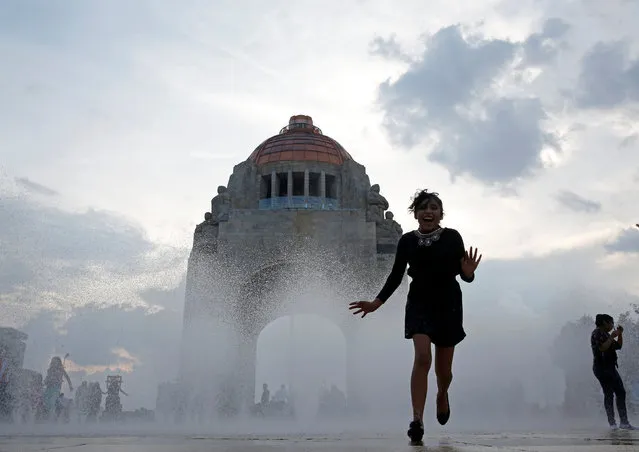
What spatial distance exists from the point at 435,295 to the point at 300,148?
73.0 feet

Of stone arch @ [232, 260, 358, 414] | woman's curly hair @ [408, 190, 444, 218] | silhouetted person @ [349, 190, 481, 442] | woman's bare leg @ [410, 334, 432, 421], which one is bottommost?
woman's bare leg @ [410, 334, 432, 421]

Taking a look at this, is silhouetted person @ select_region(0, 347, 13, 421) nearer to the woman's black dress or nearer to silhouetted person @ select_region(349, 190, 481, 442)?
silhouetted person @ select_region(349, 190, 481, 442)

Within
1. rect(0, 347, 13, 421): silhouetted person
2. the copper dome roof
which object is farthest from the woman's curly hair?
the copper dome roof

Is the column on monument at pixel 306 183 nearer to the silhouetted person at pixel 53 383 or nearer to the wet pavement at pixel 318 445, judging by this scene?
the silhouetted person at pixel 53 383

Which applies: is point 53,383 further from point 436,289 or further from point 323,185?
point 436,289

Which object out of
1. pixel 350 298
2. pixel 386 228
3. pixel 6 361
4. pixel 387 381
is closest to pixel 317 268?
pixel 350 298

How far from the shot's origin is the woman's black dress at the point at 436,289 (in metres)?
5.13

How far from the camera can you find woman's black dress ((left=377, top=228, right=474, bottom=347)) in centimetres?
513

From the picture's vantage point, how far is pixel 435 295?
17.1ft

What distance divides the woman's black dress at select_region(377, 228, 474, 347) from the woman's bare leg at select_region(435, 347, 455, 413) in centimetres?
10

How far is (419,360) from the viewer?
16.3 ft

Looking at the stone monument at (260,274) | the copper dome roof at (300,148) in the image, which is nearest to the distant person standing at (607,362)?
the stone monument at (260,274)

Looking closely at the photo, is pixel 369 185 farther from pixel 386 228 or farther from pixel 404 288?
pixel 404 288

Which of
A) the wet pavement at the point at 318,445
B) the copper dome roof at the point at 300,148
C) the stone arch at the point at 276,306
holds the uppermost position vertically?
the copper dome roof at the point at 300,148
